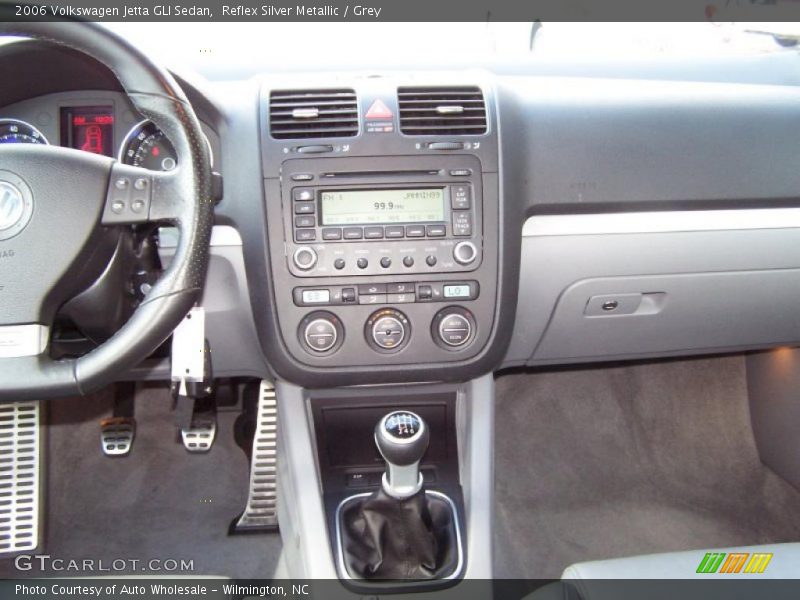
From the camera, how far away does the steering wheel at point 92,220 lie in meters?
1.08

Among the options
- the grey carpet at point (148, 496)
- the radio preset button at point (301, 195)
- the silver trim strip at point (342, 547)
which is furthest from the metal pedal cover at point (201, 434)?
the radio preset button at point (301, 195)

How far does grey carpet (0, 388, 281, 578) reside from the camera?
204 centimetres

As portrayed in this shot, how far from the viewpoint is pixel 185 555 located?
2.03 metres

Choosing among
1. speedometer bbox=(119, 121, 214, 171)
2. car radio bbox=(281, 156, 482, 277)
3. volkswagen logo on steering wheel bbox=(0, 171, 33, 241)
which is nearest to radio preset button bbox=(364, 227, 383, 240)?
car radio bbox=(281, 156, 482, 277)

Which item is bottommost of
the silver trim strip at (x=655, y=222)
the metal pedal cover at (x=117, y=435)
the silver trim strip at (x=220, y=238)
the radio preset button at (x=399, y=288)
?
the metal pedal cover at (x=117, y=435)

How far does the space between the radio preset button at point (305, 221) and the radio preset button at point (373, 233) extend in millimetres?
100

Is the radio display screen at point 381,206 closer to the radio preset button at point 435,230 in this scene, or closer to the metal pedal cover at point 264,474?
the radio preset button at point 435,230

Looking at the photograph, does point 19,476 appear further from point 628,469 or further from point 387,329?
point 628,469

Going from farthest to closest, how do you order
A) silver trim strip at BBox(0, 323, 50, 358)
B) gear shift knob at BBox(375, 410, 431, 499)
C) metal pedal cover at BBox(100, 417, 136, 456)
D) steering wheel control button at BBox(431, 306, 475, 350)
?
metal pedal cover at BBox(100, 417, 136, 456)
steering wheel control button at BBox(431, 306, 475, 350)
gear shift knob at BBox(375, 410, 431, 499)
silver trim strip at BBox(0, 323, 50, 358)

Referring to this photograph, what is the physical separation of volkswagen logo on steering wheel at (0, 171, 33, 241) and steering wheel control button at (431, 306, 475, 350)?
2.47 ft

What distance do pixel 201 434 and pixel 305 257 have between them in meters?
1.06

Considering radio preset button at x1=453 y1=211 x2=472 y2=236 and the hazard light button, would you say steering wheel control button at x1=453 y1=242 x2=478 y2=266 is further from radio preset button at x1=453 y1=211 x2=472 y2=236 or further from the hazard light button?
the hazard light button

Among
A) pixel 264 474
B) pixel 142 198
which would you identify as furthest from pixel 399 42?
pixel 264 474

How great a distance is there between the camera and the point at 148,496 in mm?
2199
